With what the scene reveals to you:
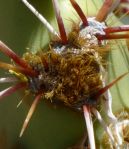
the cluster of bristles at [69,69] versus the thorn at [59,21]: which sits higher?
the thorn at [59,21]

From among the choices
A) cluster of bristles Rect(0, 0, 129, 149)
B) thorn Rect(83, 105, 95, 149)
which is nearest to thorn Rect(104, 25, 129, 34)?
cluster of bristles Rect(0, 0, 129, 149)

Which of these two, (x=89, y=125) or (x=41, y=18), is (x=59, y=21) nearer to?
(x=41, y=18)

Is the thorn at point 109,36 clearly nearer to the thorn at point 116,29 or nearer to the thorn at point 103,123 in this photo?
the thorn at point 116,29

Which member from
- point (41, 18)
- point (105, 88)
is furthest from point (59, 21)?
point (105, 88)

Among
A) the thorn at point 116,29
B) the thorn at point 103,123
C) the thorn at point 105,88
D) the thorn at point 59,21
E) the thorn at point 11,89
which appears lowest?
the thorn at point 103,123

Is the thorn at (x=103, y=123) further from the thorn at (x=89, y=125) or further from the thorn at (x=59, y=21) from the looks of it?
the thorn at (x=59, y=21)

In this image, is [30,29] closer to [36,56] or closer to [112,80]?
[36,56]

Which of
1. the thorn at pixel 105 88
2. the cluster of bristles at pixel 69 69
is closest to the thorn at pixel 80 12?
the cluster of bristles at pixel 69 69
